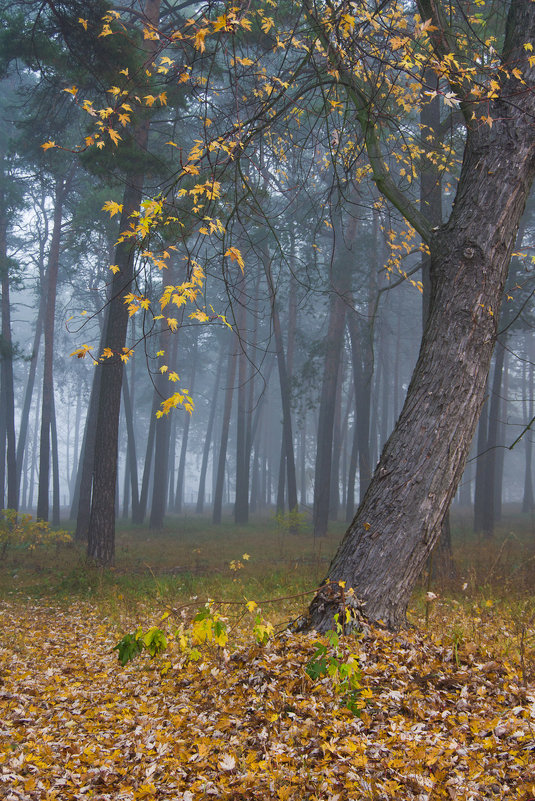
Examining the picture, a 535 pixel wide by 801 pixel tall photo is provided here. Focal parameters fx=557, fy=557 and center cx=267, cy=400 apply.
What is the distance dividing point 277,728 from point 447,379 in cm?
273

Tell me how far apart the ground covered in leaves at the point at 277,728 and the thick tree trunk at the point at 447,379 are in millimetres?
505

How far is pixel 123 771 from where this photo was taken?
3.04 m

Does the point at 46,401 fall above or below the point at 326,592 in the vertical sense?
above

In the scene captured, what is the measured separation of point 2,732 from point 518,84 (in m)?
6.08

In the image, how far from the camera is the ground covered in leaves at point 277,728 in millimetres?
2783

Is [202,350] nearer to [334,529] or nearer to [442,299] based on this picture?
[334,529]

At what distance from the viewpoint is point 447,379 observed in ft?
14.4

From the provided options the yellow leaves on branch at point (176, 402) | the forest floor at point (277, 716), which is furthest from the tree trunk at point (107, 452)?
the yellow leaves on branch at point (176, 402)

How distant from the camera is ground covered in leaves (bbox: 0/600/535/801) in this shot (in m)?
2.78

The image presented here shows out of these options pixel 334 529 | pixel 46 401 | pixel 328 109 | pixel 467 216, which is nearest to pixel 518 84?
pixel 467 216

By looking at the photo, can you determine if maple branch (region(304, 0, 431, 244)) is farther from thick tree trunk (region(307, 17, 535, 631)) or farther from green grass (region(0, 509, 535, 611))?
green grass (region(0, 509, 535, 611))

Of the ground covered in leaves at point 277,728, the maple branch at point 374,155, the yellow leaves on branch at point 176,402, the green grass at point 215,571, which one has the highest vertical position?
A: the maple branch at point 374,155

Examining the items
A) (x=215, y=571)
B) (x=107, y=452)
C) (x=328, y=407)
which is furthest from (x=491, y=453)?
(x=107, y=452)

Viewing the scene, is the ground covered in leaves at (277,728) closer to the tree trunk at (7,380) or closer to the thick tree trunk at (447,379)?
the thick tree trunk at (447,379)
